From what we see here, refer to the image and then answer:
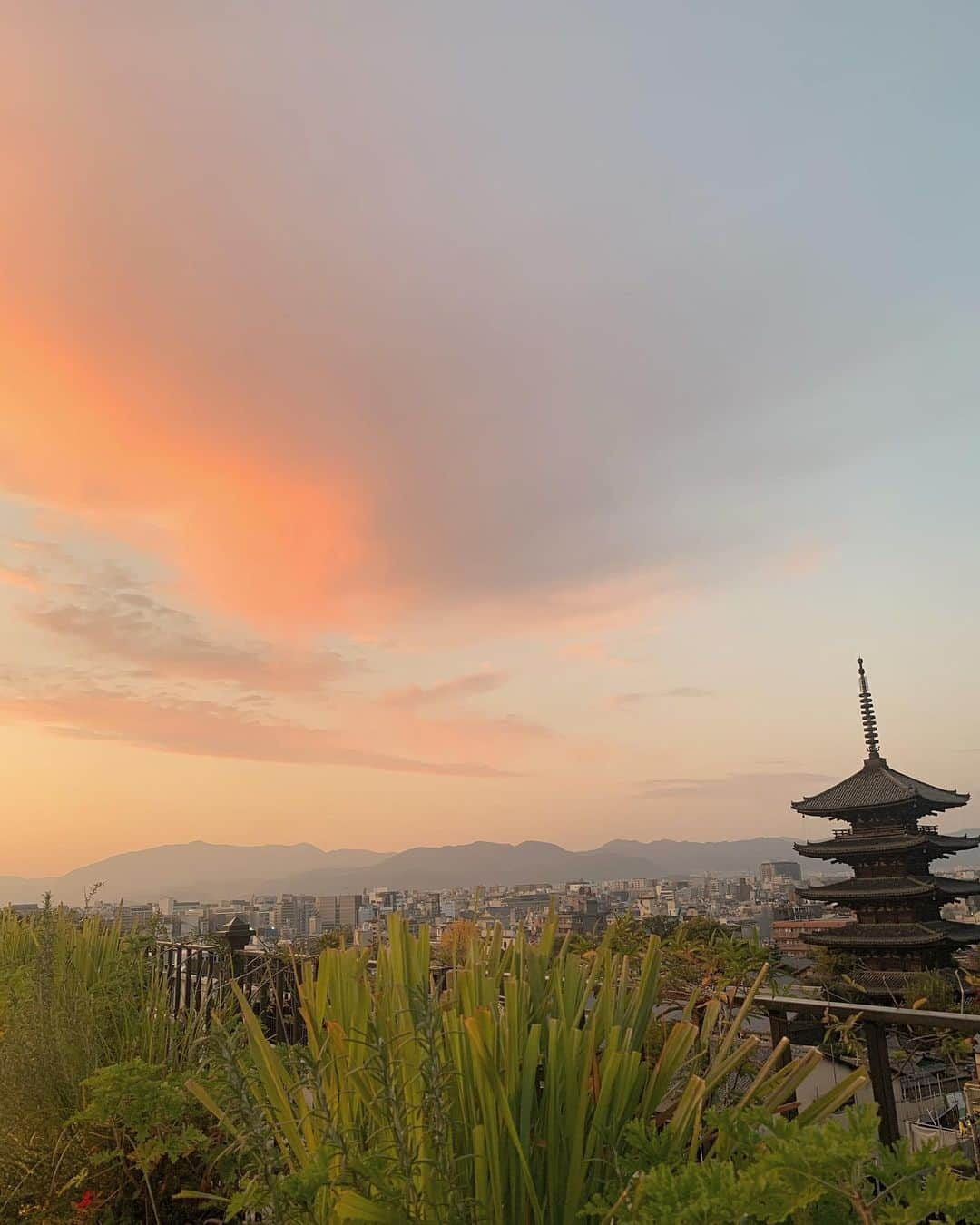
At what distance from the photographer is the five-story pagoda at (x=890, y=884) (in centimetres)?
2242

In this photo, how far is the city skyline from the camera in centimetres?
695

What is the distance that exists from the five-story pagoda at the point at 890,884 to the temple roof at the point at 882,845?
25mm

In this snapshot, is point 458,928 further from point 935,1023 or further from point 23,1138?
point 23,1138

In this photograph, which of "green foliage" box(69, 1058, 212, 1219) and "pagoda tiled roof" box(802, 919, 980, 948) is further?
"pagoda tiled roof" box(802, 919, 980, 948)

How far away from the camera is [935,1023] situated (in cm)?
193

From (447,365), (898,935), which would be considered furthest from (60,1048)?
(898,935)

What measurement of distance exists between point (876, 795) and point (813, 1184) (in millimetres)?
26697

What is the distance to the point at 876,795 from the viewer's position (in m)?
24.3

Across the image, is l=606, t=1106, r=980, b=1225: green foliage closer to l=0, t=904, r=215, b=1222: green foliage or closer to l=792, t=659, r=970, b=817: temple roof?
l=0, t=904, r=215, b=1222: green foliage

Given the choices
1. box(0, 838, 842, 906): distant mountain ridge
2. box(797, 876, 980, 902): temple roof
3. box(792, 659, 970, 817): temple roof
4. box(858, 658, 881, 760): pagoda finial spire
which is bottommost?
box(0, 838, 842, 906): distant mountain ridge

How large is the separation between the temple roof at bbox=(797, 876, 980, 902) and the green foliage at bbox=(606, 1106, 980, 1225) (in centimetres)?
2526

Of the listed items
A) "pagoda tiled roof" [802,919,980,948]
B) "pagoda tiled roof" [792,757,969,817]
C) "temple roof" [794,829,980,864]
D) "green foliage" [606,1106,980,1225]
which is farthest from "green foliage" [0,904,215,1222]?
"pagoda tiled roof" [792,757,969,817]

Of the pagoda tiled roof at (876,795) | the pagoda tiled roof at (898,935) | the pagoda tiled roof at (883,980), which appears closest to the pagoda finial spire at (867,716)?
the pagoda tiled roof at (876,795)

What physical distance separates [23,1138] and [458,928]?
1.69m
